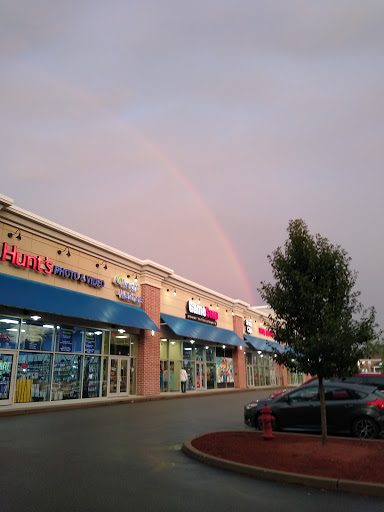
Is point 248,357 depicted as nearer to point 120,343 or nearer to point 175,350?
point 175,350

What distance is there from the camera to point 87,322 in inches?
825

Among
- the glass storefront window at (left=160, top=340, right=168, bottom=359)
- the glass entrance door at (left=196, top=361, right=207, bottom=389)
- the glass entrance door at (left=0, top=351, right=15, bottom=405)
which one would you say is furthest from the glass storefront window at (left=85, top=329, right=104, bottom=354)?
the glass entrance door at (left=196, top=361, right=207, bottom=389)

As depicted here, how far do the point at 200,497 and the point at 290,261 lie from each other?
5921 millimetres

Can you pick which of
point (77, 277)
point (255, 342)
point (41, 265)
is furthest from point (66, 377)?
point (255, 342)

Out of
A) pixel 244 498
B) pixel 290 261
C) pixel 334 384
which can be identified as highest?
pixel 290 261

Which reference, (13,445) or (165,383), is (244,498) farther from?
(165,383)

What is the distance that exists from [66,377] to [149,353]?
19.7ft

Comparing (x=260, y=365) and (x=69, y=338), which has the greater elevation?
(x=69, y=338)

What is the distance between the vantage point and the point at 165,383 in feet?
89.0

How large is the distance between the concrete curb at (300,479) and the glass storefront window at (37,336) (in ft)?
41.4

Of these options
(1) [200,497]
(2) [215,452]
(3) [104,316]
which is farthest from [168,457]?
(3) [104,316]

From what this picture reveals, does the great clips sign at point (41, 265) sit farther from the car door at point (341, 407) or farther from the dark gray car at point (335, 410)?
the car door at point (341, 407)

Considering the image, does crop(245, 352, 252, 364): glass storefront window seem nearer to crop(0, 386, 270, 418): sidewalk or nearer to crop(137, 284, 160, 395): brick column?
crop(0, 386, 270, 418): sidewalk

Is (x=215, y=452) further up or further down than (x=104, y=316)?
further down
